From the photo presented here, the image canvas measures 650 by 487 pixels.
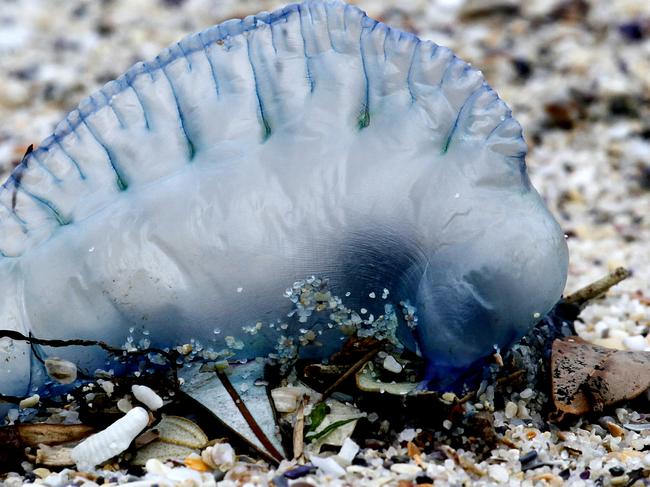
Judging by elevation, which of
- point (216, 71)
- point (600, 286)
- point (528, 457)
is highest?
point (216, 71)

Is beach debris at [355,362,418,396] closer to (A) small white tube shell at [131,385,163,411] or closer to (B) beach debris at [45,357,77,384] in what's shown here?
(A) small white tube shell at [131,385,163,411]

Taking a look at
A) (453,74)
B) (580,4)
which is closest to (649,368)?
(453,74)

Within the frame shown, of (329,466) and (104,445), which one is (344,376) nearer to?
(329,466)

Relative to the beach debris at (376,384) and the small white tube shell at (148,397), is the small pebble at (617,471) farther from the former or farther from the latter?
the small white tube shell at (148,397)

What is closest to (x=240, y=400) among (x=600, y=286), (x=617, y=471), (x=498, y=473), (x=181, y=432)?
(x=181, y=432)

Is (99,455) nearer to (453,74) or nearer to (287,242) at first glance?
(287,242)
